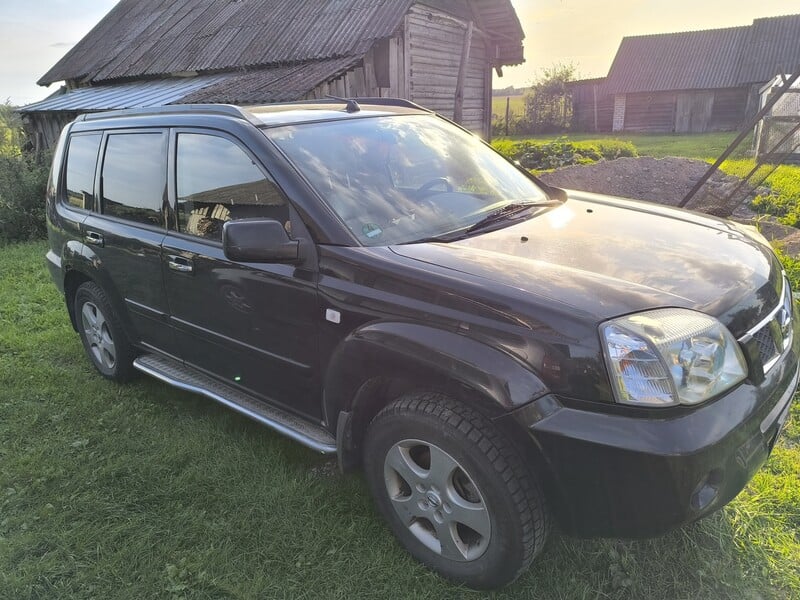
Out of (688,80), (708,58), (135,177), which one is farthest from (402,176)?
(708,58)

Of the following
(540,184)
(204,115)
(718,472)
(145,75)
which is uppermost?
(145,75)

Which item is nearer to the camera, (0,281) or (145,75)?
(0,281)

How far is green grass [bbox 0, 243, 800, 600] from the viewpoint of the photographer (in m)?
2.38

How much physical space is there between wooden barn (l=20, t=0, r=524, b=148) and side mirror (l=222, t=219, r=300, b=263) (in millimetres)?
6847

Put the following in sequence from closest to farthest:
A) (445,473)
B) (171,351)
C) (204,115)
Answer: (445,473), (204,115), (171,351)

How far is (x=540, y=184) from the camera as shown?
3617mm

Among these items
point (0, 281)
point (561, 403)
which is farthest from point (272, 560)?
point (0, 281)

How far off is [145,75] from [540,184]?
1355 cm

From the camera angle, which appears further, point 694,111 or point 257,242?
point 694,111

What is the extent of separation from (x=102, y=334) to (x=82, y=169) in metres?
1.19

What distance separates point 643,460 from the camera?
5.86 feet

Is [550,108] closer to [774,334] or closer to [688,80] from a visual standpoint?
[688,80]

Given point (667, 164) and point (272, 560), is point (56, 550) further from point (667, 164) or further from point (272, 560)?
point (667, 164)

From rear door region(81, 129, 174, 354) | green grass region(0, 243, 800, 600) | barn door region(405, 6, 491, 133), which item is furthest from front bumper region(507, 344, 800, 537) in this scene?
barn door region(405, 6, 491, 133)
